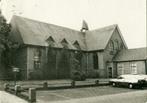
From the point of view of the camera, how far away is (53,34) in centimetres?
3941

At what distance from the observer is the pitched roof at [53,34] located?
34.3 meters

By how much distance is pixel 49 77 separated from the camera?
116 feet

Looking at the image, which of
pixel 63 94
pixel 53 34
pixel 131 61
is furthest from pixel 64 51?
pixel 63 94

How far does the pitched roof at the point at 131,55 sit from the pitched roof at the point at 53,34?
386 cm

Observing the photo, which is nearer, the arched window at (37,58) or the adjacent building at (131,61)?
the arched window at (37,58)

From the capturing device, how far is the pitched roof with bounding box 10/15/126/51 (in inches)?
1351

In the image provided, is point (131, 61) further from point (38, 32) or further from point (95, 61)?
point (38, 32)

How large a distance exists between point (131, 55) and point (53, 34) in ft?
51.7

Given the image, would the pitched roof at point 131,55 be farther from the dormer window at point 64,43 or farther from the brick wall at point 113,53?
the dormer window at point 64,43

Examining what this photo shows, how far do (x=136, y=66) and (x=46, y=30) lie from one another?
60.8 ft

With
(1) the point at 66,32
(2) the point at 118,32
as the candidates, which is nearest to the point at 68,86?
(1) the point at 66,32

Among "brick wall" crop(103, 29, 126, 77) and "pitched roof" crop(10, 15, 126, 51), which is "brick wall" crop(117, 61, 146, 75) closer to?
"brick wall" crop(103, 29, 126, 77)

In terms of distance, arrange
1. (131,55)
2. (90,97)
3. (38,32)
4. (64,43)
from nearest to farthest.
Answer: (90,97), (38,32), (131,55), (64,43)

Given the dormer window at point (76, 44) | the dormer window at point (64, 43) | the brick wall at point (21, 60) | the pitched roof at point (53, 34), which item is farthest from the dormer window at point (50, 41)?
the dormer window at point (76, 44)
